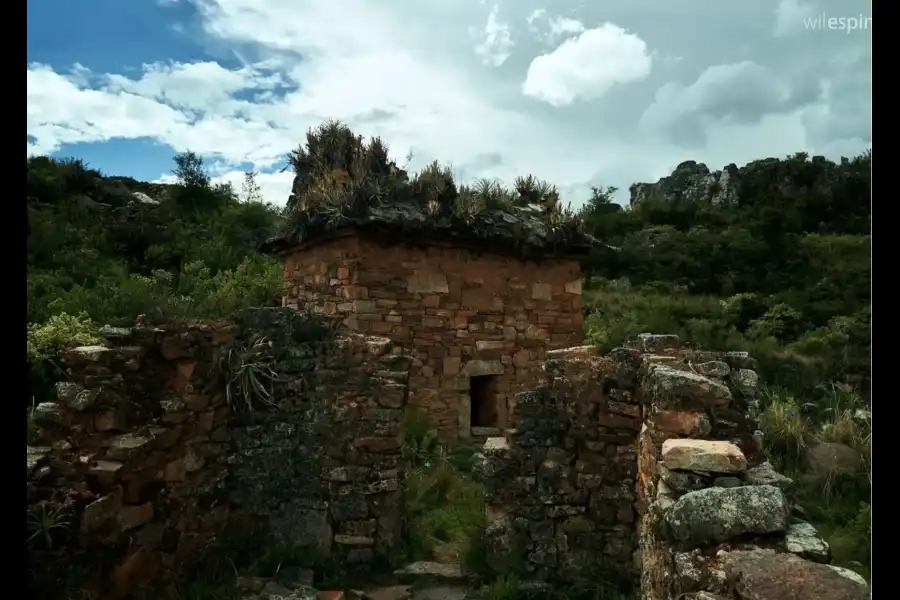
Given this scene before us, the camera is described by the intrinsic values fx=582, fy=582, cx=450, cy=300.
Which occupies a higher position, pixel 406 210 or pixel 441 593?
pixel 406 210

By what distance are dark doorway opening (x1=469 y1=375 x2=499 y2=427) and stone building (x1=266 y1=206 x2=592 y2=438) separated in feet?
0.06

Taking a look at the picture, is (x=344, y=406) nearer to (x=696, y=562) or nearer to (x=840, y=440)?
(x=696, y=562)

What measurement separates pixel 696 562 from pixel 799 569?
440 millimetres

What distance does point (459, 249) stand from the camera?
31.7 feet

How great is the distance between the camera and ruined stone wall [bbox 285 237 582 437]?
9086 mm

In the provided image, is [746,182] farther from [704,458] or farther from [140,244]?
[704,458]

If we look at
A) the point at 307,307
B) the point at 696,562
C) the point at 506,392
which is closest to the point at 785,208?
the point at 506,392

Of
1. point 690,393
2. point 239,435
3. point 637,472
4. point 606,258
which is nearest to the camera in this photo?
point 690,393

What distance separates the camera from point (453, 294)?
31.4 ft

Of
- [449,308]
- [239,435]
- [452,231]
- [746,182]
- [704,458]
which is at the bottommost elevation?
[239,435]

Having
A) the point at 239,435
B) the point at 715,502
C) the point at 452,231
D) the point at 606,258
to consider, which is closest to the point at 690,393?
the point at 715,502

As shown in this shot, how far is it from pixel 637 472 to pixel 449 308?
16.5 ft

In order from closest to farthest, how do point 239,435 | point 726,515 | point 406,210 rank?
1. point 726,515
2. point 239,435
3. point 406,210

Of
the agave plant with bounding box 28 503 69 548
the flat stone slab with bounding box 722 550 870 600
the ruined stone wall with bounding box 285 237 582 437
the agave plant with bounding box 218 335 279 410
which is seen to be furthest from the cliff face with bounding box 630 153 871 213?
the agave plant with bounding box 28 503 69 548
